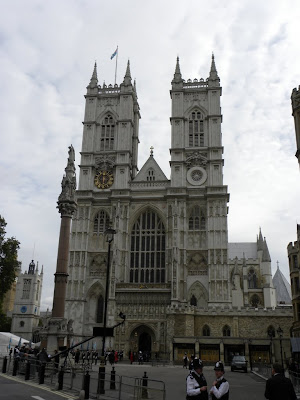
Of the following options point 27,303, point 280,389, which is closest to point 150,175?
point 27,303

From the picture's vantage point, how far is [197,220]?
49.6 metres

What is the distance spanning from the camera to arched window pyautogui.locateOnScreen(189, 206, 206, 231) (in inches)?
1934

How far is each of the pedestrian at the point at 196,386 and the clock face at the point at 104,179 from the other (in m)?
46.5

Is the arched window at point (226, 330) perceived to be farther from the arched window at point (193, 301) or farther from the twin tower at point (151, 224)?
the arched window at point (193, 301)

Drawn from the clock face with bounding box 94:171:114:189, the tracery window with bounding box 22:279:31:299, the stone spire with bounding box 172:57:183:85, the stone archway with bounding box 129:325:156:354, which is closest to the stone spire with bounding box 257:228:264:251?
the clock face with bounding box 94:171:114:189

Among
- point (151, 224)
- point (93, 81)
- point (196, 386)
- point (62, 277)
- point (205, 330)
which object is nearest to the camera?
point (196, 386)

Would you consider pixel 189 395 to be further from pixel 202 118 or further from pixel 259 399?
pixel 202 118

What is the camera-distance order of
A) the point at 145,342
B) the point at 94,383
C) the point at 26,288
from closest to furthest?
1. the point at 94,383
2. the point at 145,342
3. the point at 26,288

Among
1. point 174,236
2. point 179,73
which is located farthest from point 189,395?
point 179,73

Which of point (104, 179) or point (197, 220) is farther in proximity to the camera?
point (104, 179)

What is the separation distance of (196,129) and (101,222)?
17.4m

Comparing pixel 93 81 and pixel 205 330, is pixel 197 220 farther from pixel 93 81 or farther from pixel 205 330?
pixel 93 81

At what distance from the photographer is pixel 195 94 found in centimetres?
5544

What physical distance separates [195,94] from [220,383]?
51976mm
